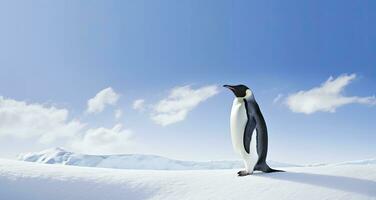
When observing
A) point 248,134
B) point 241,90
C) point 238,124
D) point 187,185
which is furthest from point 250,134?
point 187,185

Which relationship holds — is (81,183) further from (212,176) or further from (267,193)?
(267,193)

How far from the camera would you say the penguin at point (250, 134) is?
17.2ft

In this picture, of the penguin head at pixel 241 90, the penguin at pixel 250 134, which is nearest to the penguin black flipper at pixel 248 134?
the penguin at pixel 250 134

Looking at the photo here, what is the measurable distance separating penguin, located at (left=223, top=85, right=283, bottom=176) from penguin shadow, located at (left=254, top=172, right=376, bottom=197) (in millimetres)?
159

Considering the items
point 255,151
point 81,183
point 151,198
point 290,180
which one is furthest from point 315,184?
point 81,183

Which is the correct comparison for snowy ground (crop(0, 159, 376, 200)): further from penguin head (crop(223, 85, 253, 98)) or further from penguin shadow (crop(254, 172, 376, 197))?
penguin head (crop(223, 85, 253, 98))

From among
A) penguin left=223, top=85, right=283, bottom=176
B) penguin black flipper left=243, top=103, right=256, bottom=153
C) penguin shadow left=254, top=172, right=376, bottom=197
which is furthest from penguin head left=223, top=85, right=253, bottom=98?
penguin shadow left=254, top=172, right=376, bottom=197

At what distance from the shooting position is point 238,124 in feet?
17.4

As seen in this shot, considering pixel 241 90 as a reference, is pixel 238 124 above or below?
below

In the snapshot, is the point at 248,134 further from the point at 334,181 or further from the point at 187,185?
the point at 334,181

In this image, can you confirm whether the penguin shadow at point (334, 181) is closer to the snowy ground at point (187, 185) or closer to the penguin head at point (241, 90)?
the snowy ground at point (187, 185)

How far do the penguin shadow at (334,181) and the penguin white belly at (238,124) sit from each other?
390mm

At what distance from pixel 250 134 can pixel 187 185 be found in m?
0.93

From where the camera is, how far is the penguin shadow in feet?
15.0
